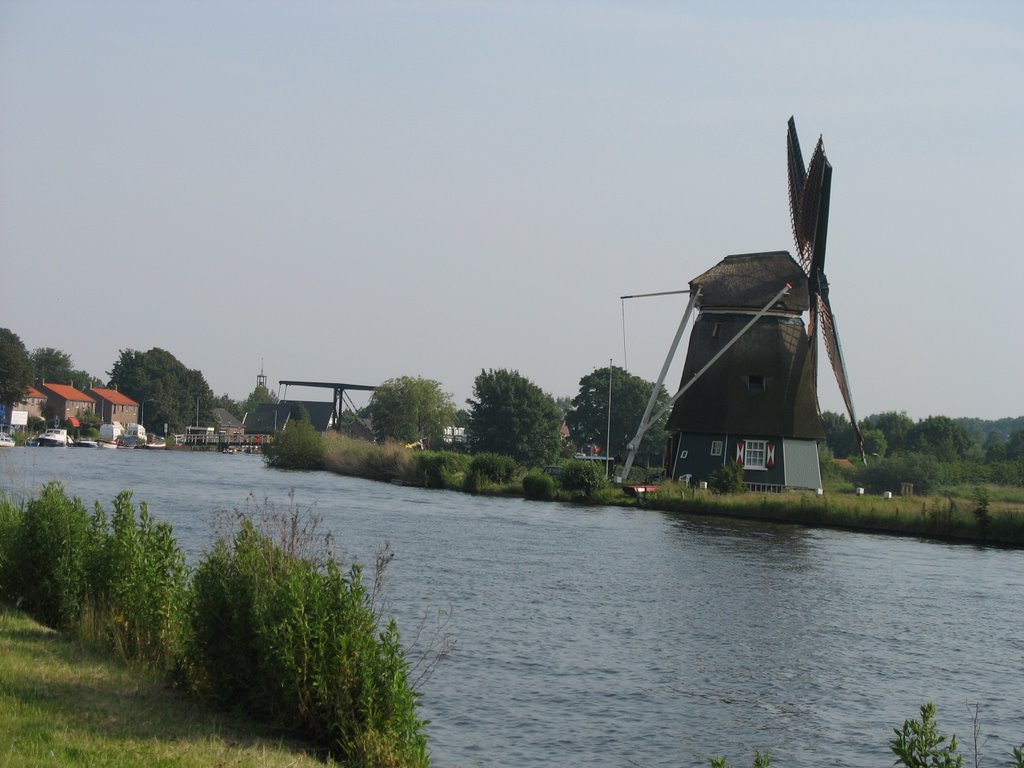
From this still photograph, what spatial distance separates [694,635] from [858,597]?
242 inches

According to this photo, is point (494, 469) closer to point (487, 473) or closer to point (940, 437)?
point (487, 473)

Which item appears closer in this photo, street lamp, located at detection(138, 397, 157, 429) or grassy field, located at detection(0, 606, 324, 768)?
grassy field, located at detection(0, 606, 324, 768)

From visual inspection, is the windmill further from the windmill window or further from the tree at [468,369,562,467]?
the tree at [468,369,562,467]

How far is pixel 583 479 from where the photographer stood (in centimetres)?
4900

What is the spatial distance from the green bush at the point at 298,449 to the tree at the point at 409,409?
31.6 metres

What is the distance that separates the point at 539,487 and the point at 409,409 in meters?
57.9

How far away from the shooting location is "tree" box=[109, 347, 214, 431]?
450ft

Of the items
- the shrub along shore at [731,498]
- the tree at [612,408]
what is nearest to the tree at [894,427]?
the tree at [612,408]

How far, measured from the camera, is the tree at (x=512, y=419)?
242 ft

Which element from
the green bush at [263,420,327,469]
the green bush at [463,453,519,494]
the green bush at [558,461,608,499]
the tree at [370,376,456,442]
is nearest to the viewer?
the green bush at [558,461,608,499]

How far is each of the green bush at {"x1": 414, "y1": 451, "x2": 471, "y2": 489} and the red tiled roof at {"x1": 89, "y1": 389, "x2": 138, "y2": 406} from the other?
85.3 metres

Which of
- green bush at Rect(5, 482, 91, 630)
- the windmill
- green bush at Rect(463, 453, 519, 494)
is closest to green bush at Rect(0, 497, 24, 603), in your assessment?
green bush at Rect(5, 482, 91, 630)

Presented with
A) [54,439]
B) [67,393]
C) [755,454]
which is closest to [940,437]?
[755,454]

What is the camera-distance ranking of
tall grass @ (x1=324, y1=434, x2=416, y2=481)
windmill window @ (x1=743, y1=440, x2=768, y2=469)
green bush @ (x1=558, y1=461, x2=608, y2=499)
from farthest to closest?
Answer: tall grass @ (x1=324, y1=434, x2=416, y2=481), green bush @ (x1=558, y1=461, x2=608, y2=499), windmill window @ (x1=743, y1=440, x2=768, y2=469)
